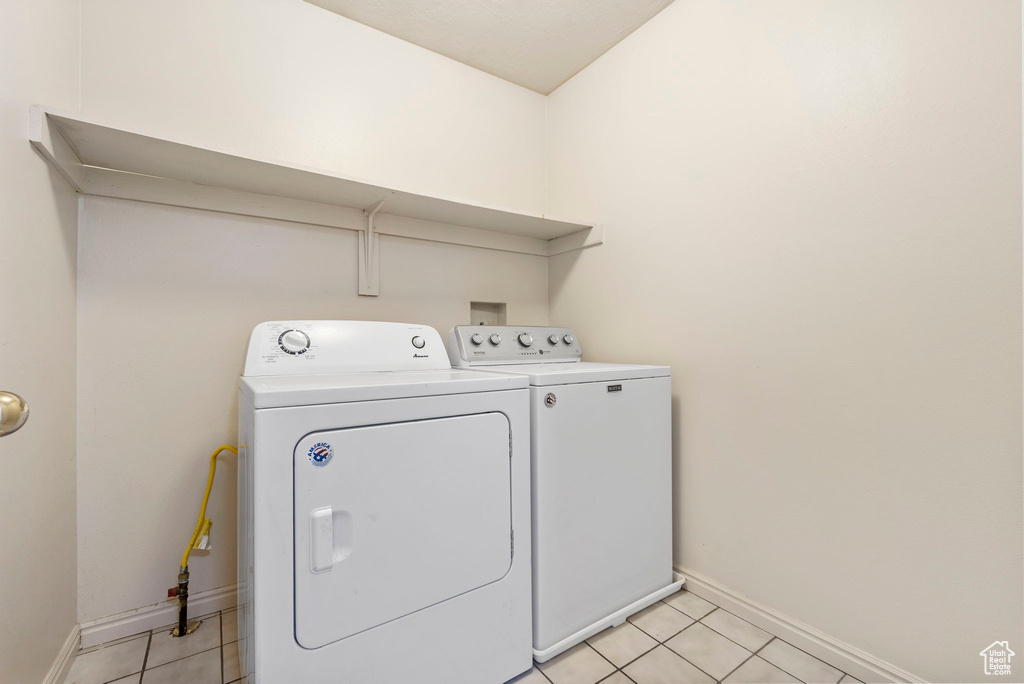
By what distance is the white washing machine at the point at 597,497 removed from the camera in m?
1.32

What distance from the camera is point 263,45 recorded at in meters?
1.70

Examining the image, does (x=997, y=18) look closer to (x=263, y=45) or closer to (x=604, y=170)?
(x=604, y=170)

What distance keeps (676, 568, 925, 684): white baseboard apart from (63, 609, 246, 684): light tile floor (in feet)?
5.07

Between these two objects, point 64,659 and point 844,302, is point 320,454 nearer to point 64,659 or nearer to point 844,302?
point 64,659

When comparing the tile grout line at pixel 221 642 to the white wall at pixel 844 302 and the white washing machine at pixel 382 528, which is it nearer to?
the white washing machine at pixel 382 528

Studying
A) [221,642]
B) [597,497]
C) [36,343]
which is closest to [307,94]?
[36,343]

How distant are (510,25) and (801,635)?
8.39 feet

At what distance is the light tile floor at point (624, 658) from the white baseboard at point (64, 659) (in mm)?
29

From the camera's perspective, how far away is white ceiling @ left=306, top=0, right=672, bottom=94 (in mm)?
1808

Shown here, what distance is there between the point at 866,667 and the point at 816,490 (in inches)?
18.8

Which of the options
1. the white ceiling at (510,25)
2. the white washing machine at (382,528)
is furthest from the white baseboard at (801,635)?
the white ceiling at (510,25)

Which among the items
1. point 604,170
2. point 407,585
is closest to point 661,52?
point 604,170

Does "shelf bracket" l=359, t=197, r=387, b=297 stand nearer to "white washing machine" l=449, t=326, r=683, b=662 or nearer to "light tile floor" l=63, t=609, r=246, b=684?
"white washing machine" l=449, t=326, r=683, b=662

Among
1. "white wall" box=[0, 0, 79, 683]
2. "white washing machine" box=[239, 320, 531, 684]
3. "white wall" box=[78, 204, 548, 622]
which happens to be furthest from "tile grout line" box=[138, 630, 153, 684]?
"white washing machine" box=[239, 320, 531, 684]
